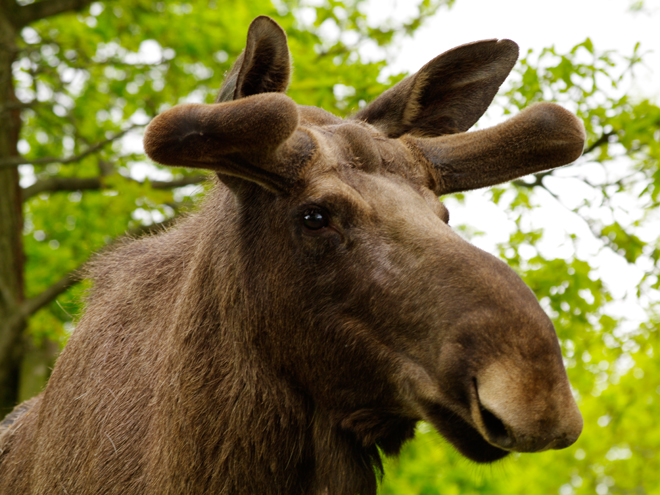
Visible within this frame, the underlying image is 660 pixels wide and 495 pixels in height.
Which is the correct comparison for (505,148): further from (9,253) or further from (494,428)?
(9,253)

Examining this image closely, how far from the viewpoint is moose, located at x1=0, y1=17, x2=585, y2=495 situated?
2.25 m

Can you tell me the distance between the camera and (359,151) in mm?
2846

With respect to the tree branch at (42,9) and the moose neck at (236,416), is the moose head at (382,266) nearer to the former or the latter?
the moose neck at (236,416)

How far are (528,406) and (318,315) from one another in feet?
3.06

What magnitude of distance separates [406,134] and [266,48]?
2.74 ft

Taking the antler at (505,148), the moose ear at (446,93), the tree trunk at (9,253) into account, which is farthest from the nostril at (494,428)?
the tree trunk at (9,253)

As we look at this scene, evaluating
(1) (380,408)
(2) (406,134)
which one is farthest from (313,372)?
(2) (406,134)

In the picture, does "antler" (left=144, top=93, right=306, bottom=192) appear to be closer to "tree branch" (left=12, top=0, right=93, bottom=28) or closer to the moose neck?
the moose neck

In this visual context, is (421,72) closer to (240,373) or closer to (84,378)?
(240,373)

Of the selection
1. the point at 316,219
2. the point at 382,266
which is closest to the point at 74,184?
the point at 316,219

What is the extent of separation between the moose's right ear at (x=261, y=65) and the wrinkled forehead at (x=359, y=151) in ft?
0.77

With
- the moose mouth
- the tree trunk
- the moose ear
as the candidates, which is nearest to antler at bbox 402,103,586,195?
the moose ear

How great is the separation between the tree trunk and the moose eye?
8.71m

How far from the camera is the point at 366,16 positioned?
881 cm
